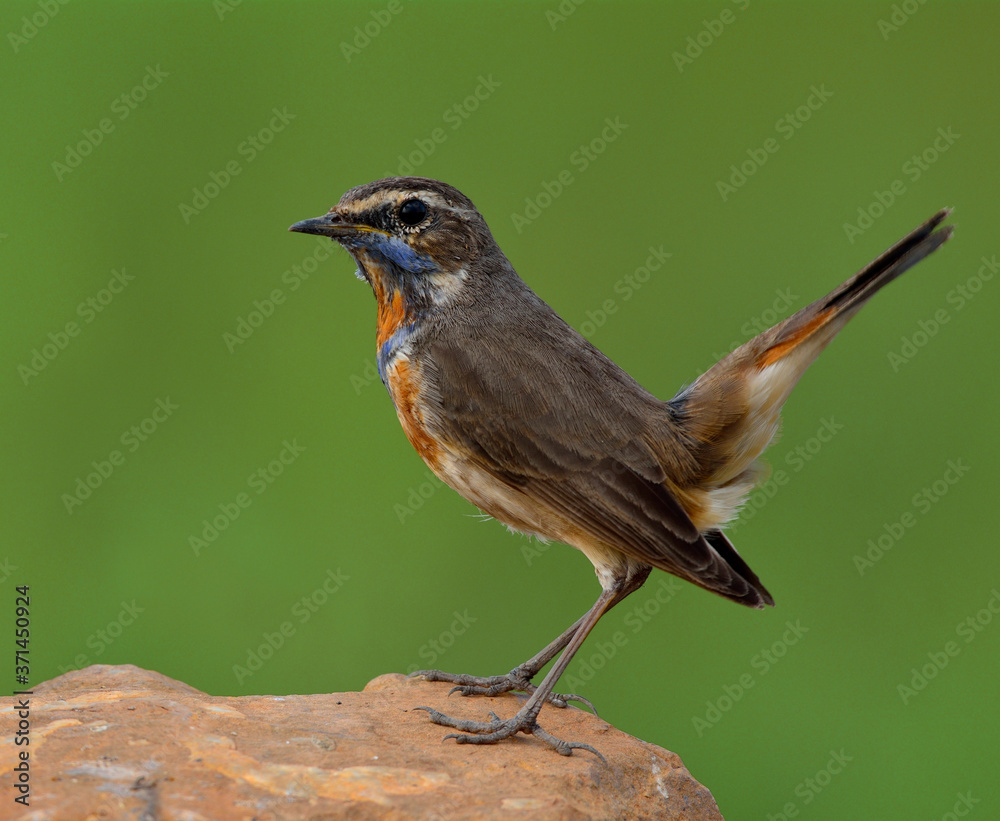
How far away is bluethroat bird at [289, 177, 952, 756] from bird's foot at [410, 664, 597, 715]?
0.03m

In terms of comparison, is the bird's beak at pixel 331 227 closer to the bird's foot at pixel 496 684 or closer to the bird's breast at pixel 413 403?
the bird's breast at pixel 413 403

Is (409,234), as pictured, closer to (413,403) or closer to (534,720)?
(413,403)

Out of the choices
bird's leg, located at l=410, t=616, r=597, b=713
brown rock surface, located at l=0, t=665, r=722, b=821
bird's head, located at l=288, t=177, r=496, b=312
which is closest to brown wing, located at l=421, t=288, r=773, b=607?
bird's head, located at l=288, t=177, r=496, b=312

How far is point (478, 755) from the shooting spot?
4.55 m

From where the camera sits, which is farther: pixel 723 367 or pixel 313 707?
pixel 723 367

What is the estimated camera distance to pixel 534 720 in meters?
4.96

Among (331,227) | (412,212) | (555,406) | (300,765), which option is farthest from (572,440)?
(300,765)

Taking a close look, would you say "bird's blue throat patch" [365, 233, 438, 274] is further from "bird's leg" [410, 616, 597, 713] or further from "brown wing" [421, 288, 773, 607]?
"bird's leg" [410, 616, 597, 713]

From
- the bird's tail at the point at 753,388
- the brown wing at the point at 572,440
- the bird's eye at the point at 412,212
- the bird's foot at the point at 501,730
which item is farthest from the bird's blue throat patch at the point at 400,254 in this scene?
the bird's foot at the point at 501,730

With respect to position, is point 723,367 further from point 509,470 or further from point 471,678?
point 471,678

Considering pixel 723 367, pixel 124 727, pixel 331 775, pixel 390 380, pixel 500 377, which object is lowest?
pixel 124 727

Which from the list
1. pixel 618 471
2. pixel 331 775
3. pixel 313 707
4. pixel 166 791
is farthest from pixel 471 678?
pixel 166 791

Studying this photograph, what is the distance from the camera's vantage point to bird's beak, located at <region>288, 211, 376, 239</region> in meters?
5.25

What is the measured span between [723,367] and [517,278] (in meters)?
1.20
